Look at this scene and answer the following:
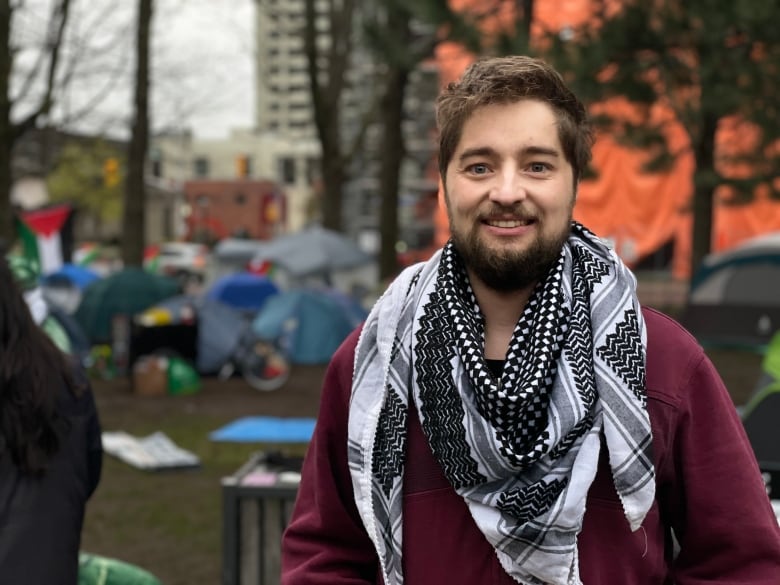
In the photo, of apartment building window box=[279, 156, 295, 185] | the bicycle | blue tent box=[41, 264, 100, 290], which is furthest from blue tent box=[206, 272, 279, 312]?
apartment building window box=[279, 156, 295, 185]

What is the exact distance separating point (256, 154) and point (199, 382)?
329 ft

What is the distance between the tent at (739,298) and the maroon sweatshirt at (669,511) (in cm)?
1451

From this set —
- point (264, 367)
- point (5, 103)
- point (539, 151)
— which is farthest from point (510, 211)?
point (5, 103)

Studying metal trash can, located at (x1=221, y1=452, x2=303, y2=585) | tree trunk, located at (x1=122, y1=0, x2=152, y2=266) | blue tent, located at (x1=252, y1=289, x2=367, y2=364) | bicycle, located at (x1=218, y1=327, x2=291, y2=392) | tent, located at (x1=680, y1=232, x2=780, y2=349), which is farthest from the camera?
tree trunk, located at (x1=122, y1=0, x2=152, y2=266)

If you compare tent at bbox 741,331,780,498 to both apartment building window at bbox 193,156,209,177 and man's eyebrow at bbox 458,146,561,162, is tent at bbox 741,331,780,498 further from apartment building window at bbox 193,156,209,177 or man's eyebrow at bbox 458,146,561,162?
apartment building window at bbox 193,156,209,177

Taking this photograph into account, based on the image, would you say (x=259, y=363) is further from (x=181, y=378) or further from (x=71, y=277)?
(x=71, y=277)

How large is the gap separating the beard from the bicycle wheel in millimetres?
11476

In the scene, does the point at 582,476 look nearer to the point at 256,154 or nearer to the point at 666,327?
the point at 666,327

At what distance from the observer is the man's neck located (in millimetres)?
2064

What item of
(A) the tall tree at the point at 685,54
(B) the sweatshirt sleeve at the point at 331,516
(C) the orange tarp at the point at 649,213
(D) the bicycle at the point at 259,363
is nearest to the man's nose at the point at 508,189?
(B) the sweatshirt sleeve at the point at 331,516

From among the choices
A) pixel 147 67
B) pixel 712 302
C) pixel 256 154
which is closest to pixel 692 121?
pixel 712 302

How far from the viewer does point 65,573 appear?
297 centimetres

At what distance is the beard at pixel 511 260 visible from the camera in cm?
201

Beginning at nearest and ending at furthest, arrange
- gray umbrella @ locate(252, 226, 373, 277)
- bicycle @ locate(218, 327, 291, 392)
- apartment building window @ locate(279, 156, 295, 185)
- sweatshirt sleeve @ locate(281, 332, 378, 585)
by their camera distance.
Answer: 1. sweatshirt sleeve @ locate(281, 332, 378, 585)
2. bicycle @ locate(218, 327, 291, 392)
3. gray umbrella @ locate(252, 226, 373, 277)
4. apartment building window @ locate(279, 156, 295, 185)
